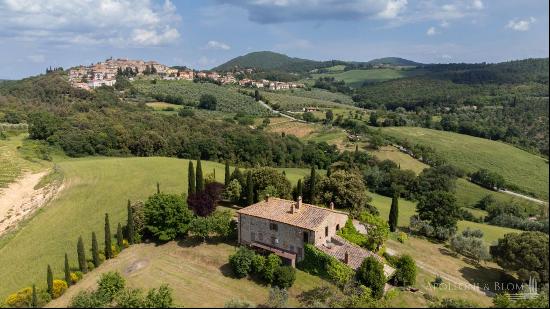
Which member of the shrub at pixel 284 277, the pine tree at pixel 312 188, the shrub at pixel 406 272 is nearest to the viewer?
the shrub at pixel 284 277

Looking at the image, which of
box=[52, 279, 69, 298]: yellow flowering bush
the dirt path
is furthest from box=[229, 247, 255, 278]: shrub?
the dirt path

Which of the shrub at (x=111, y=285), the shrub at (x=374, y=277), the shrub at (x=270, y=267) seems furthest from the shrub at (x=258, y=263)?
the shrub at (x=111, y=285)

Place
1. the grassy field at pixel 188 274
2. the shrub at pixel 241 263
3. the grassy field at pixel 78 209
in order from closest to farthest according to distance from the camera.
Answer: the grassy field at pixel 188 274 → the shrub at pixel 241 263 → the grassy field at pixel 78 209

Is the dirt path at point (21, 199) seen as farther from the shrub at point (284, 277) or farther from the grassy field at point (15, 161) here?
the shrub at point (284, 277)

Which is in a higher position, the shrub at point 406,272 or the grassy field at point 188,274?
the shrub at point 406,272

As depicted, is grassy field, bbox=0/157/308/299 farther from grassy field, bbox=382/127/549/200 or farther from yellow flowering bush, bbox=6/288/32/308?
grassy field, bbox=382/127/549/200

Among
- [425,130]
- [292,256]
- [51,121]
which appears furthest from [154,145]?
[425,130]
